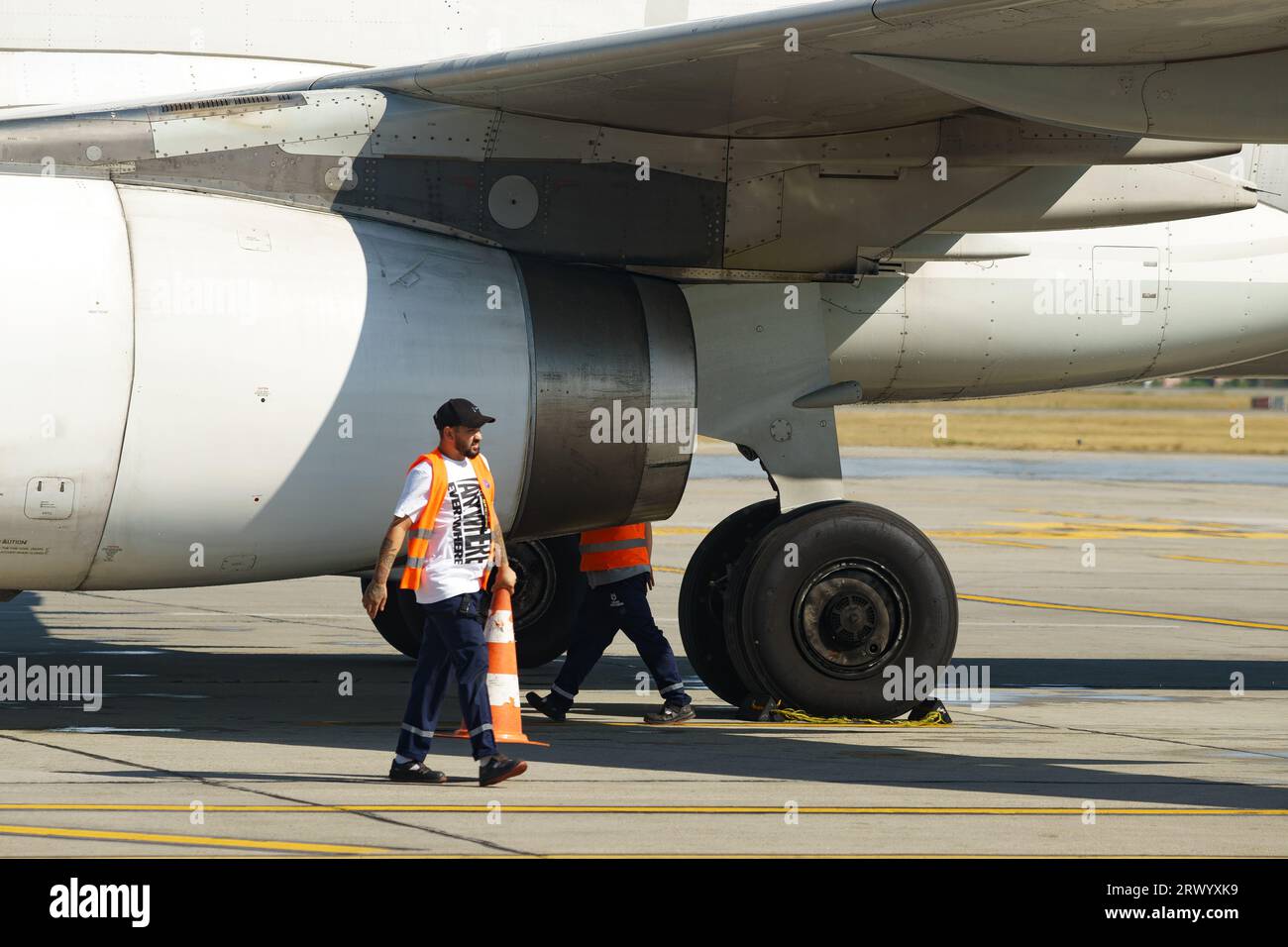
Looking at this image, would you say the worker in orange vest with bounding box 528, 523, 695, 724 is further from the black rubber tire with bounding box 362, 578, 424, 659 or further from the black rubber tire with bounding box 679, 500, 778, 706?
the black rubber tire with bounding box 362, 578, 424, 659

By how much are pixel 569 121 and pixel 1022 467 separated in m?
39.2

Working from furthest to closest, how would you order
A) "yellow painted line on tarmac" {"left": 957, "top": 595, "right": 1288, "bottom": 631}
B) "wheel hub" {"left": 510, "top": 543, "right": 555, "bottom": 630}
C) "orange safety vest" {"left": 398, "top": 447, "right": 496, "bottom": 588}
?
1. "yellow painted line on tarmac" {"left": 957, "top": 595, "right": 1288, "bottom": 631}
2. "wheel hub" {"left": 510, "top": 543, "right": 555, "bottom": 630}
3. "orange safety vest" {"left": 398, "top": 447, "right": 496, "bottom": 588}

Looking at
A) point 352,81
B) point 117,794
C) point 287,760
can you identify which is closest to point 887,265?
point 352,81

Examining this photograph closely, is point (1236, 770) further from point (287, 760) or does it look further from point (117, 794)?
point (117, 794)

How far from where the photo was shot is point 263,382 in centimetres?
1095

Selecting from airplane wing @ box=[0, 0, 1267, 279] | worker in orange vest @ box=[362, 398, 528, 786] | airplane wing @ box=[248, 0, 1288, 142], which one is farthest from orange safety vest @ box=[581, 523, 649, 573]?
airplane wing @ box=[248, 0, 1288, 142]

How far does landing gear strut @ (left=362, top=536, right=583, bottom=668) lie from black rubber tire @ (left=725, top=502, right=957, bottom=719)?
3.22 meters

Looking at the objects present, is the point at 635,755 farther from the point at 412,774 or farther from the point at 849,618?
the point at 849,618

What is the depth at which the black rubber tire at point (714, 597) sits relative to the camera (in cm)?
1355

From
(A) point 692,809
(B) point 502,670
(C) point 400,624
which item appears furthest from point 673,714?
(C) point 400,624

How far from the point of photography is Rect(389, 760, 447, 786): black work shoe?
33.1 ft


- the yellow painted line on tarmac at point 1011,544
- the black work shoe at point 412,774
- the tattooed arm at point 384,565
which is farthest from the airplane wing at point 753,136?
the yellow painted line on tarmac at point 1011,544

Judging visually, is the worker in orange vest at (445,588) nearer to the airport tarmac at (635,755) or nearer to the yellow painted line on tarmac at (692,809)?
the airport tarmac at (635,755)

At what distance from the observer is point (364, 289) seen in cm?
1141
